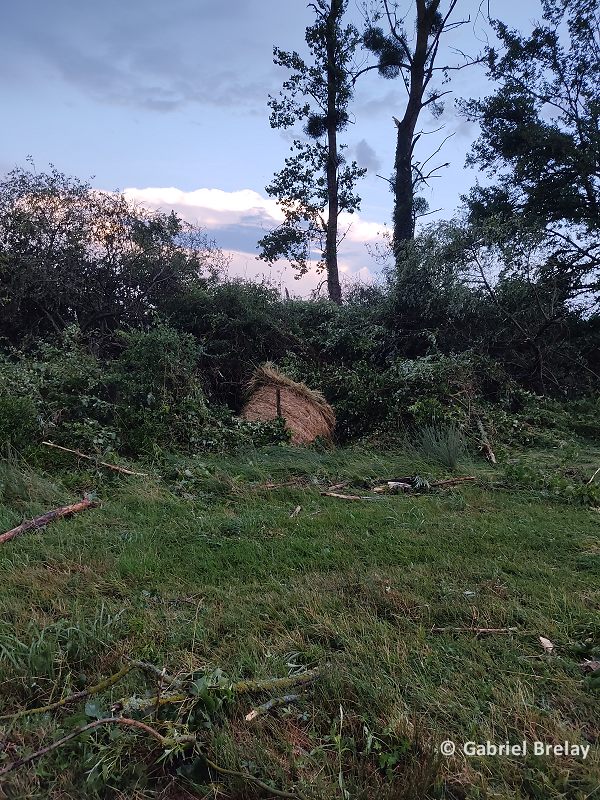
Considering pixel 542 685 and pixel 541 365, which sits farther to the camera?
pixel 541 365

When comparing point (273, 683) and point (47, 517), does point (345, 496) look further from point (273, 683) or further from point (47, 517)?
point (273, 683)

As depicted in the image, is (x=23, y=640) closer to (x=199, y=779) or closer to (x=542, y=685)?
(x=199, y=779)

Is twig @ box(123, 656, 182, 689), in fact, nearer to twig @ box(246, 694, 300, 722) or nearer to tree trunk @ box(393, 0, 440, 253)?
twig @ box(246, 694, 300, 722)

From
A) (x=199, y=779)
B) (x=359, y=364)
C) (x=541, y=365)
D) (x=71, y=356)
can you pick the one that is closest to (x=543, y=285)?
(x=541, y=365)

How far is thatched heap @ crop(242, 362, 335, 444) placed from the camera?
775 centimetres

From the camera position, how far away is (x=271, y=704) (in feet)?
6.30

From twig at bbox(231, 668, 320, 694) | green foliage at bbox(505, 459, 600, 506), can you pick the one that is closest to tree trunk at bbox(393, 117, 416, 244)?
green foliage at bbox(505, 459, 600, 506)

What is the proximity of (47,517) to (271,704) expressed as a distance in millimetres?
2829

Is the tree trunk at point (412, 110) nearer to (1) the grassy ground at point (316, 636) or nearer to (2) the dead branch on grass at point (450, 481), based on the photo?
(2) the dead branch on grass at point (450, 481)

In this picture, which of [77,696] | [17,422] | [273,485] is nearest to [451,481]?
[273,485]

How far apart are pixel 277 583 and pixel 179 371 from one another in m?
4.95

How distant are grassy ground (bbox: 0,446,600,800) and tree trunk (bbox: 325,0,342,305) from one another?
12797 millimetres

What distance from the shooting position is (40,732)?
71.3 inches

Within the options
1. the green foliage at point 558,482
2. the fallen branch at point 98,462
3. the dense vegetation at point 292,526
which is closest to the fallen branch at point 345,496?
the dense vegetation at point 292,526
